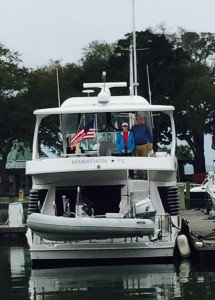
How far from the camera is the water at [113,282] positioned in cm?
1931

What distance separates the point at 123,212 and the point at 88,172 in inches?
56.3

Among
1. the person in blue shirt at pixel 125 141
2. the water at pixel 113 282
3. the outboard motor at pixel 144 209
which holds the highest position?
the person in blue shirt at pixel 125 141

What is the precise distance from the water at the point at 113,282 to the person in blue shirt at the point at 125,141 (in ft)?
11.1

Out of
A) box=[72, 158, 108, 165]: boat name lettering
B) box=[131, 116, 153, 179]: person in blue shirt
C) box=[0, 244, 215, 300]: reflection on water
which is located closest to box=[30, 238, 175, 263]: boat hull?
box=[0, 244, 215, 300]: reflection on water

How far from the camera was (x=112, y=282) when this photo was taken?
20.8m

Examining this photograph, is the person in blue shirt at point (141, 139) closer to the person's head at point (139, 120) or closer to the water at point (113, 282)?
the person's head at point (139, 120)

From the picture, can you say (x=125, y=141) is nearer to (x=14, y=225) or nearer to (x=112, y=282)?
(x=112, y=282)

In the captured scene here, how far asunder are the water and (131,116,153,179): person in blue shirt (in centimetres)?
311

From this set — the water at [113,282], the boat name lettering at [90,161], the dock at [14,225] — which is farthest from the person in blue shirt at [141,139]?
the dock at [14,225]

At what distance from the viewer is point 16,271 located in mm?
23969

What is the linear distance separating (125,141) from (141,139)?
2.15 feet

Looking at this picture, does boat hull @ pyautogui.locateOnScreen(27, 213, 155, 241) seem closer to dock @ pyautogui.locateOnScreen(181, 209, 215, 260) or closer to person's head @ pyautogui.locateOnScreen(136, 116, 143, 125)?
dock @ pyautogui.locateOnScreen(181, 209, 215, 260)

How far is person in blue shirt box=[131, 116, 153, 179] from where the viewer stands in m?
23.9

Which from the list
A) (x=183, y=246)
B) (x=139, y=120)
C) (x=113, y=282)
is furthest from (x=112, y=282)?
(x=139, y=120)
